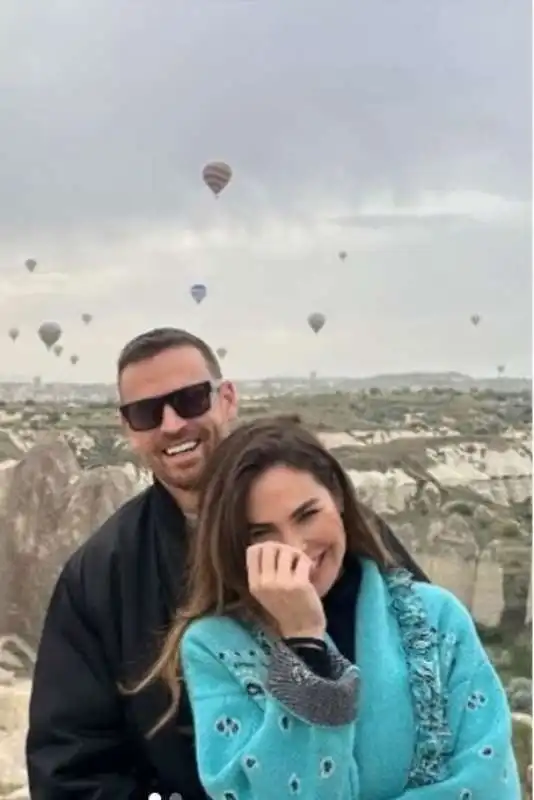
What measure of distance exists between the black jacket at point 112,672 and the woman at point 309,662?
0.40 feet

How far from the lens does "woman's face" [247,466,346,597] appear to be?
1040 millimetres

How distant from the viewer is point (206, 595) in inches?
42.2

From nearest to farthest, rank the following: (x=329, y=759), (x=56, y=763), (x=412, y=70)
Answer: (x=329, y=759)
(x=56, y=763)
(x=412, y=70)

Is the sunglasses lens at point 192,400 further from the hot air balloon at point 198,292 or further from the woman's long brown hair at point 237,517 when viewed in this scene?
the hot air balloon at point 198,292

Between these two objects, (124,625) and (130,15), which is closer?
(124,625)

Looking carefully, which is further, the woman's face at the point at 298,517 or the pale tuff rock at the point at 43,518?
the pale tuff rock at the point at 43,518

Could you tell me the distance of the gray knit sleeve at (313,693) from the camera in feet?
3.05

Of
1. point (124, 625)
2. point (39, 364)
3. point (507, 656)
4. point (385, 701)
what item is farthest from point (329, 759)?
point (39, 364)

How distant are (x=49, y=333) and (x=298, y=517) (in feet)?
1.95

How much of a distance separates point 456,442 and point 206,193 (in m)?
0.49

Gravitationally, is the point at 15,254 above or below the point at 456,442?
above

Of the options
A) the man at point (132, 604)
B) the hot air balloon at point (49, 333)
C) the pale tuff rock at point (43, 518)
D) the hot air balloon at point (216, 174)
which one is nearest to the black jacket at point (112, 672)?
the man at point (132, 604)

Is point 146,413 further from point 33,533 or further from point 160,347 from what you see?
point 33,533

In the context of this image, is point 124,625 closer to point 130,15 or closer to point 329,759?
point 329,759
